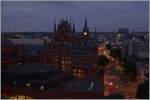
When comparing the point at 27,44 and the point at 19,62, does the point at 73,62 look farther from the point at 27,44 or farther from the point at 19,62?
the point at 19,62

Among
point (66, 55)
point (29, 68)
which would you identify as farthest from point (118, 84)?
point (29, 68)

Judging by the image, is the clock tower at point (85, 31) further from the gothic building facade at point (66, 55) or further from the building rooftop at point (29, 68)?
the building rooftop at point (29, 68)

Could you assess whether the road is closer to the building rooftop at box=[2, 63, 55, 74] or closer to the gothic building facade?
the gothic building facade

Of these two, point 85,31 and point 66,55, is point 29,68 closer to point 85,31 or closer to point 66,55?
point 66,55

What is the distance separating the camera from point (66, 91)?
3.35 metres

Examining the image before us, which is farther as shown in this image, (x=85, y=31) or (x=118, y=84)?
(x=85, y=31)

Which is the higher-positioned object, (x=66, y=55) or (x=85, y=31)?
(x=85, y=31)

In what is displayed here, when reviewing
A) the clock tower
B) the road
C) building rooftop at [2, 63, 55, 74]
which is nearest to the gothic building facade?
building rooftop at [2, 63, 55, 74]

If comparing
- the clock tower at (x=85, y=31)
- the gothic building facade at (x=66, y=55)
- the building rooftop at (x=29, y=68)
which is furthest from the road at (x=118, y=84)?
the clock tower at (x=85, y=31)

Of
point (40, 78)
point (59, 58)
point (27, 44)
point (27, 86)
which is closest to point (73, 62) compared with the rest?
point (59, 58)

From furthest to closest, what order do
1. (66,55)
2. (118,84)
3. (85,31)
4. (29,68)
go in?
(85,31), (66,55), (118,84), (29,68)

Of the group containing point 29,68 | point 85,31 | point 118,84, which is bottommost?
point 118,84

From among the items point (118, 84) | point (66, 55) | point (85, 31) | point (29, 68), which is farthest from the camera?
point (85, 31)

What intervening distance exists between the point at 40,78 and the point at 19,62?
394 millimetres
